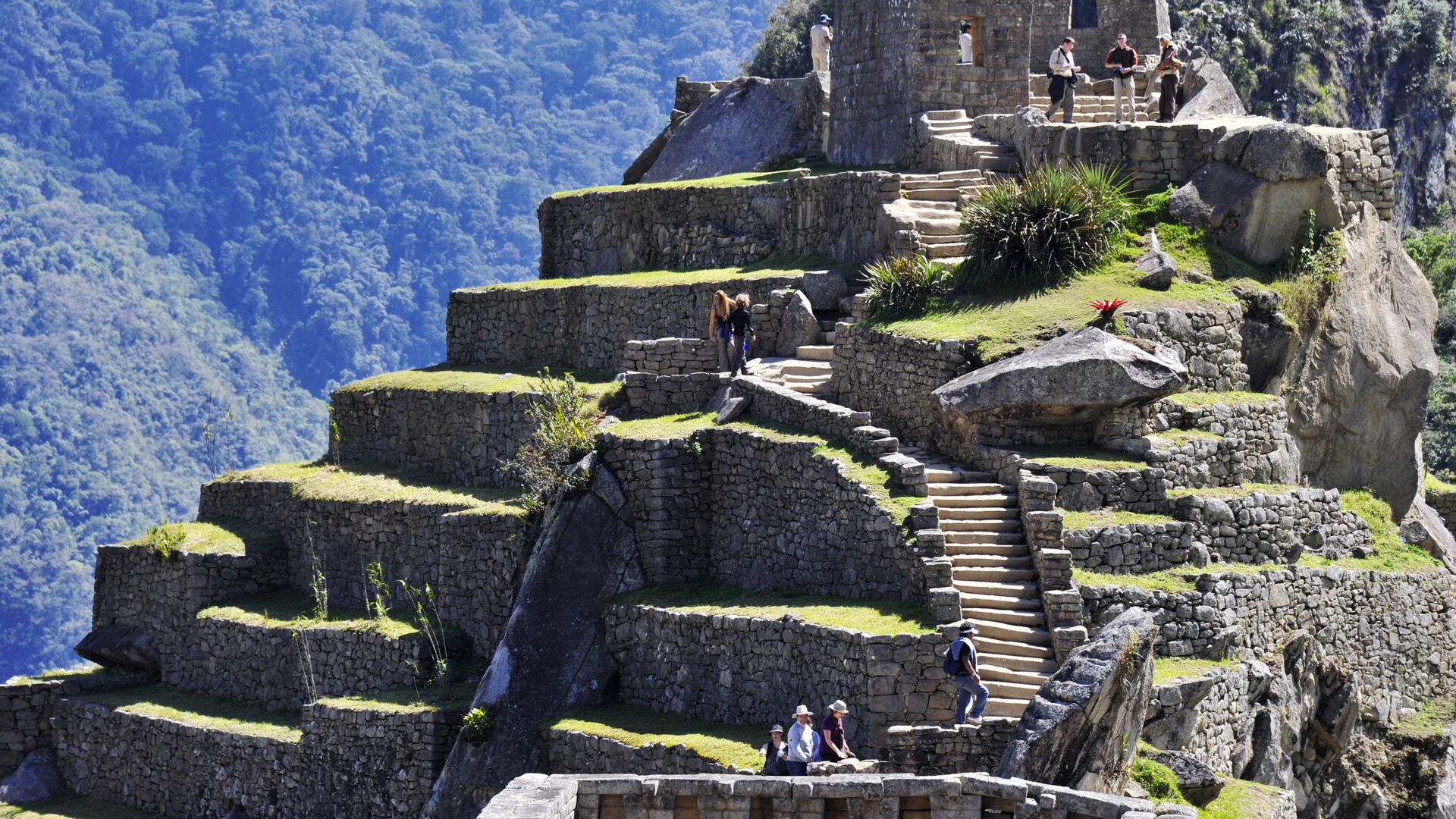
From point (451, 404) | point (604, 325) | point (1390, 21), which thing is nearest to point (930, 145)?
point (604, 325)

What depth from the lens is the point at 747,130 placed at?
49750 millimetres

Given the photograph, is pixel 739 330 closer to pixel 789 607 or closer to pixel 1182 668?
pixel 789 607

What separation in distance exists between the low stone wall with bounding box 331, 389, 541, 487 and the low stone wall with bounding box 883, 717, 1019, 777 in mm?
12591

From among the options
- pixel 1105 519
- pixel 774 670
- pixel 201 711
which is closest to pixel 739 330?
pixel 774 670

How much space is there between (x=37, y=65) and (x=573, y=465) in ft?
296

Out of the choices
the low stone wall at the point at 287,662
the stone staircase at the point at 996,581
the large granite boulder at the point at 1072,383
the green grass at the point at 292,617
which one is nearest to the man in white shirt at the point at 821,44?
the green grass at the point at 292,617

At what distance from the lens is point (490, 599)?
38.9 m

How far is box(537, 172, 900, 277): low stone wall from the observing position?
4084 centimetres

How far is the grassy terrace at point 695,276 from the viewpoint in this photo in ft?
136

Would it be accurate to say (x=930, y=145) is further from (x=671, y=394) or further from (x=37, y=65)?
(x=37, y=65)

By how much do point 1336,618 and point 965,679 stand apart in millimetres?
6747

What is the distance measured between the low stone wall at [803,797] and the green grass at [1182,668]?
20.4ft

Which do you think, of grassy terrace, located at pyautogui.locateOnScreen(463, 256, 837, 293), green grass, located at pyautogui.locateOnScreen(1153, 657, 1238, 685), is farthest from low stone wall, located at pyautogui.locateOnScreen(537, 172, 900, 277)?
green grass, located at pyautogui.locateOnScreen(1153, 657, 1238, 685)

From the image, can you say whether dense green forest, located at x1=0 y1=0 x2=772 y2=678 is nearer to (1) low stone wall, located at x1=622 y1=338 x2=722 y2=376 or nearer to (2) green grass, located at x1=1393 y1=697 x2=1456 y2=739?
(1) low stone wall, located at x1=622 y1=338 x2=722 y2=376
